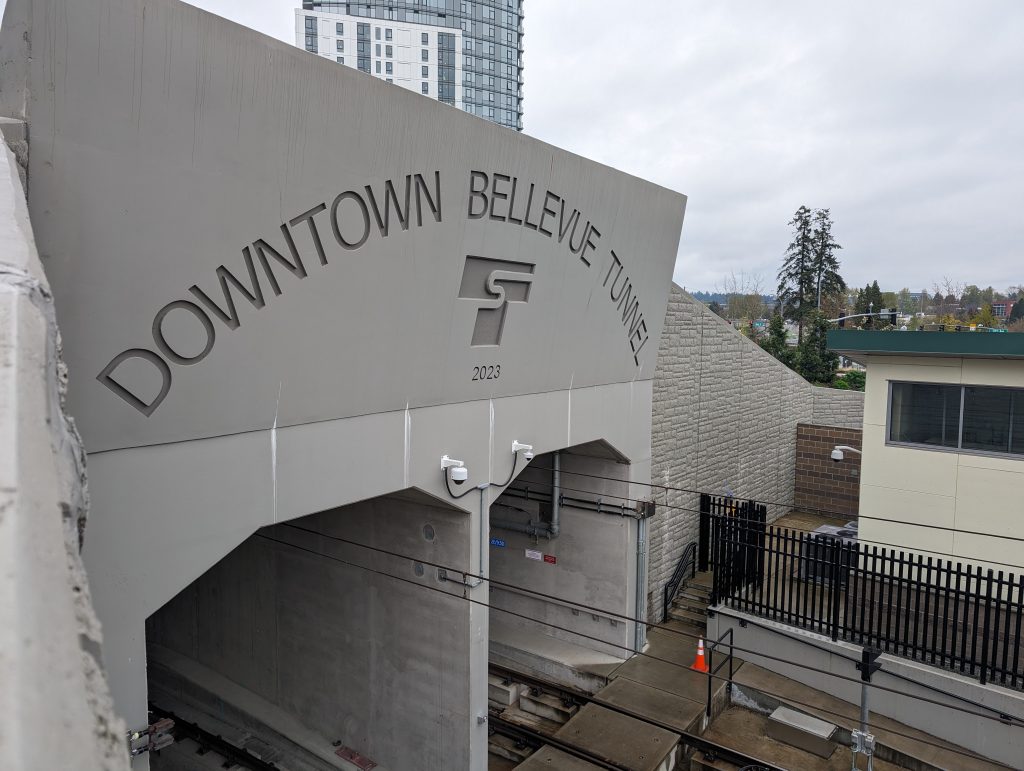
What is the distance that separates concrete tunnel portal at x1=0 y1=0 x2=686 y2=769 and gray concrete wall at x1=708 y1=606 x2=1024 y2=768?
85.2 inches

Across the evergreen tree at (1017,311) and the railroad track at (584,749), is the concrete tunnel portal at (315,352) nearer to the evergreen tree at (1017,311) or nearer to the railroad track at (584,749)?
the railroad track at (584,749)

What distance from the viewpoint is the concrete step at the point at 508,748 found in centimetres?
1119

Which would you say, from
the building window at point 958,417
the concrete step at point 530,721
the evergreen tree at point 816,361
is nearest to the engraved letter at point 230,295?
the concrete step at point 530,721

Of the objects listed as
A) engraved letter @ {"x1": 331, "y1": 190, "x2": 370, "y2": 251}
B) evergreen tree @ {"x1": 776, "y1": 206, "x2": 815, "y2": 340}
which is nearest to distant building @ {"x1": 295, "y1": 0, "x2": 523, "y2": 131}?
evergreen tree @ {"x1": 776, "y1": 206, "x2": 815, "y2": 340}

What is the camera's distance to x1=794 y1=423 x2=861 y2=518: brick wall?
69.4 feet

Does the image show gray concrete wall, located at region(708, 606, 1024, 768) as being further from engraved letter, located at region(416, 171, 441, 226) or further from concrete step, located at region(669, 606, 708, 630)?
engraved letter, located at region(416, 171, 441, 226)

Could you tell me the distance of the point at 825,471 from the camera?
21672 mm

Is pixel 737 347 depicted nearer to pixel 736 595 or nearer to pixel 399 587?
pixel 736 595

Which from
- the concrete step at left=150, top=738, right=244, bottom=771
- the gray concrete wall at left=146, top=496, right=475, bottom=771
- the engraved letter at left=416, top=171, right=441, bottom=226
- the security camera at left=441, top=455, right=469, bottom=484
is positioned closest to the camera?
the engraved letter at left=416, top=171, right=441, bottom=226

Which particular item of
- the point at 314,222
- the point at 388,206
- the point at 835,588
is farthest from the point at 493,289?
the point at 835,588

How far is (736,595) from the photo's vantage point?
13.3 meters

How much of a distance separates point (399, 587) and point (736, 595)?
6349mm

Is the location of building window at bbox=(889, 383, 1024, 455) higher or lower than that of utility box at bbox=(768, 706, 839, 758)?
higher

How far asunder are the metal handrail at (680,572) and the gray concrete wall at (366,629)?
20.2 feet
